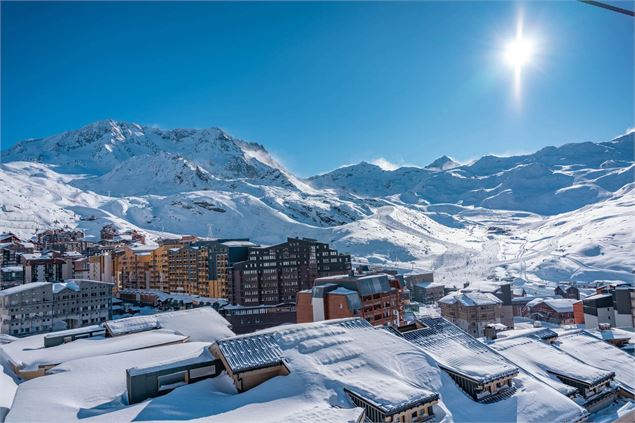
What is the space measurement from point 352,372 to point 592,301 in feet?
161

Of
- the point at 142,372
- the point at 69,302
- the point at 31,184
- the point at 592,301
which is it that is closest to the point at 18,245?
the point at 69,302

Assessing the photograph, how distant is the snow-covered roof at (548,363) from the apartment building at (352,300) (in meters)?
13.6

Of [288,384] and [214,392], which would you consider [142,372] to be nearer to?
[214,392]

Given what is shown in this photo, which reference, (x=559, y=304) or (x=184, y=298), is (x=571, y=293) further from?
(x=184, y=298)

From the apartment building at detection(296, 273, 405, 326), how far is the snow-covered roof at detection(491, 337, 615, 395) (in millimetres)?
13642

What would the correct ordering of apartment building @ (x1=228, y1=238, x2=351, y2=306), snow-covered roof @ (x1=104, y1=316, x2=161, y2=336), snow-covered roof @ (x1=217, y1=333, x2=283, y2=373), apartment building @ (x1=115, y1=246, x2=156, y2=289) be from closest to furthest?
1. snow-covered roof @ (x1=217, y1=333, x2=283, y2=373)
2. snow-covered roof @ (x1=104, y1=316, x2=161, y2=336)
3. apartment building @ (x1=228, y1=238, x2=351, y2=306)
4. apartment building @ (x1=115, y1=246, x2=156, y2=289)

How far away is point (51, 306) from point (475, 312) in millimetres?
53963

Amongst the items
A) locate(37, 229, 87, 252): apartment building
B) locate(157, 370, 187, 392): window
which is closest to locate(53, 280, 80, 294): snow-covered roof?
locate(157, 370, 187, 392): window

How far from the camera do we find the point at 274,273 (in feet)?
208

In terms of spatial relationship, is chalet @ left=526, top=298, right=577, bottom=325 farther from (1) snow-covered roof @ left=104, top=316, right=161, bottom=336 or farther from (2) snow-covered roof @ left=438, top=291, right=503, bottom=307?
(1) snow-covered roof @ left=104, top=316, right=161, bottom=336

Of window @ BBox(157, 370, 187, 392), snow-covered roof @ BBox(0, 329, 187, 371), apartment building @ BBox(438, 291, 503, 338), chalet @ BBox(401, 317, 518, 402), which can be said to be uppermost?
window @ BBox(157, 370, 187, 392)

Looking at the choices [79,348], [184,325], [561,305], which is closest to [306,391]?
[79,348]

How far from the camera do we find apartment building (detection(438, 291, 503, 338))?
170 ft

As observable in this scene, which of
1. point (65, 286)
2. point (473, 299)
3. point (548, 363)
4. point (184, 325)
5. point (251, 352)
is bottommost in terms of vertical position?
point (473, 299)
